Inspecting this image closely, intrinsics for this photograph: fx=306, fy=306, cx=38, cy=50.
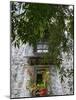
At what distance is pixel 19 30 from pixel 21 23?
0.07 m

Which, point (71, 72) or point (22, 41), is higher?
point (22, 41)

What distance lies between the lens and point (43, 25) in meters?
2.98

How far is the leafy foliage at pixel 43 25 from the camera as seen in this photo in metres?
2.91

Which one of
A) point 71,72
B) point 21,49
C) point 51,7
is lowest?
point 71,72

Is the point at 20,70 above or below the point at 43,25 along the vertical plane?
below

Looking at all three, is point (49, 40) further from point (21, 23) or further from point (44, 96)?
point (44, 96)

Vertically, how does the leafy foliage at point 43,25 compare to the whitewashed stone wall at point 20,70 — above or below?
above

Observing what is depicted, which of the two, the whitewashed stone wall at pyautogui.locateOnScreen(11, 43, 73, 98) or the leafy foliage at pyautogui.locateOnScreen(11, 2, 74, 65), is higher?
the leafy foliage at pyautogui.locateOnScreen(11, 2, 74, 65)

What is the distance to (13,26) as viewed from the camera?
2887 millimetres

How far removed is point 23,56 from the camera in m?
2.92

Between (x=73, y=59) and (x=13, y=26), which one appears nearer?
(x=13, y=26)

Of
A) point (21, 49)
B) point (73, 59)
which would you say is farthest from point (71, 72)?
point (21, 49)

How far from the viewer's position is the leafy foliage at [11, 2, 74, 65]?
2.91m
